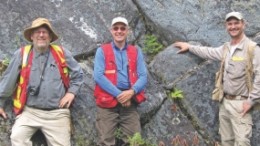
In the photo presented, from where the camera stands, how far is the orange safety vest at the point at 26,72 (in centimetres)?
830

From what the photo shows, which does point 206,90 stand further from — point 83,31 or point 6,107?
point 6,107

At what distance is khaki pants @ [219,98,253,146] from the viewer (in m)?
8.75

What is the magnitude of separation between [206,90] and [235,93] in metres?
1.21

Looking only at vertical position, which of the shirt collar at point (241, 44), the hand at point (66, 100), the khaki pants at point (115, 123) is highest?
the shirt collar at point (241, 44)

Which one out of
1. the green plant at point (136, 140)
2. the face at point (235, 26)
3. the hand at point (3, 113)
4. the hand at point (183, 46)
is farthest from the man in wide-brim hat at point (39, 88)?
the face at point (235, 26)

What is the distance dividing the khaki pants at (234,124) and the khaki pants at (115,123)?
175cm

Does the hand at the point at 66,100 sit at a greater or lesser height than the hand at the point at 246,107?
greater

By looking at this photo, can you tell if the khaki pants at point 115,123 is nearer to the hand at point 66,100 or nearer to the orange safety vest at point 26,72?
the hand at point 66,100

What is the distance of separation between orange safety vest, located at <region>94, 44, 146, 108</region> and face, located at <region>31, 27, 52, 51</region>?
109cm

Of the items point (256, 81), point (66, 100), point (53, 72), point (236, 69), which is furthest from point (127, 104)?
point (256, 81)

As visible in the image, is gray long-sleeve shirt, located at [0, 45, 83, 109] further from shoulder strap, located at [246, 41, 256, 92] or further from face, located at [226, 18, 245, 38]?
shoulder strap, located at [246, 41, 256, 92]

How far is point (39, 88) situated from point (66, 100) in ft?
1.88

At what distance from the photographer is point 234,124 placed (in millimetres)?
→ 8859

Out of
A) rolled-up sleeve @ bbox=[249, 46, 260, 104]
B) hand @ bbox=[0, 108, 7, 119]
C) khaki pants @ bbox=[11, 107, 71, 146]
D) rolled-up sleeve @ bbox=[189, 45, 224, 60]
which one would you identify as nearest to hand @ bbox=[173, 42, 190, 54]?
rolled-up sleeve @ bbox=[189, 45, 224, 60]
